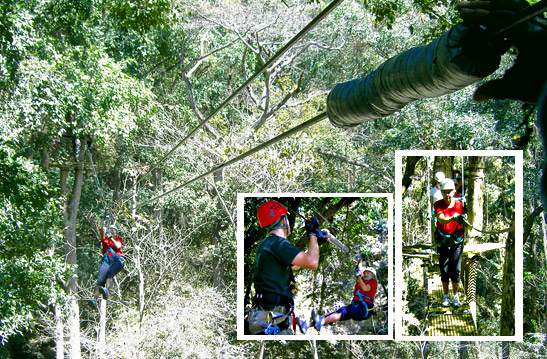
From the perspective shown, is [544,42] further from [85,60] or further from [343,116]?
[85,60]

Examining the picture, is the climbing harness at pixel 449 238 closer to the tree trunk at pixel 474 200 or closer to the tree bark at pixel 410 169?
the tree trunk at pixel 474 200

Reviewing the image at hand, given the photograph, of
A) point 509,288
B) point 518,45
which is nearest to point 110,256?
point 509,288

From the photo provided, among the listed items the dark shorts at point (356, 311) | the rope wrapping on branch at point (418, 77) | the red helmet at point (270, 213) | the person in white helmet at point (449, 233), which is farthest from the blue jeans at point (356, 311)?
the rope wrapping on branch at point (418, 77)

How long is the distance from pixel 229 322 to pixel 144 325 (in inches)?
61.7

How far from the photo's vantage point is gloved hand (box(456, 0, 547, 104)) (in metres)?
1.24

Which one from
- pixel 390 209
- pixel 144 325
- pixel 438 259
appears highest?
→ pixel 390 209

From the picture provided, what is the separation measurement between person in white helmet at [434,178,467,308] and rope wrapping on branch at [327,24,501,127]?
172 inches

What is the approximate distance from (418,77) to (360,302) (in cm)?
628

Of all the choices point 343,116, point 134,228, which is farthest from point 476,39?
point 134,228

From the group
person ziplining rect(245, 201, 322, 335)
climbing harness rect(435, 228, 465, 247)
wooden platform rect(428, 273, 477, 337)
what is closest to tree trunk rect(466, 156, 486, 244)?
climbing harness rect(435, 228, 465, 247)

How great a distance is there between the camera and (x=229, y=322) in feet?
42.2

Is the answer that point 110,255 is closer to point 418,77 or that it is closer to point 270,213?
point 270,213

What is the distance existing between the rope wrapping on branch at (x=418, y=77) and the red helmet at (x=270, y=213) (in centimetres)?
392

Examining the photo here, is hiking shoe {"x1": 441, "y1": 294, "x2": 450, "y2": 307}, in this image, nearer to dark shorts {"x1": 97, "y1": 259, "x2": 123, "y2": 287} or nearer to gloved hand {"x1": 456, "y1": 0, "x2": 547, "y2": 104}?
dark shorts {"x1": 97, "y1": 259, "x2": 123, "y2": 287}
